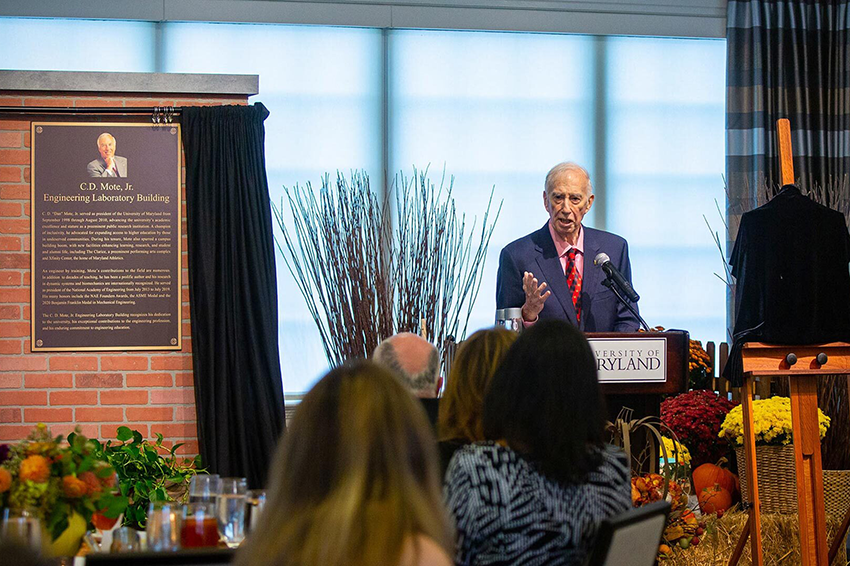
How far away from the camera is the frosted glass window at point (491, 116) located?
6.14 m

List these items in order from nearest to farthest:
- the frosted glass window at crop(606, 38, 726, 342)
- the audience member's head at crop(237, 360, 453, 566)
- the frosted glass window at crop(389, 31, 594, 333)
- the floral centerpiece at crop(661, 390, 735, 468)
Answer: the audience member's head at crop(237, 360, 453, 566) → the floral centerpiece at crop(661, 390, 735, 468) → the frosted glass window at crop(389, 31, 594, 333) → the frosted glass window at crop(606, 38, 726, 342)

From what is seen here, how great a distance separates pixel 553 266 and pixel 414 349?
1.45 metres

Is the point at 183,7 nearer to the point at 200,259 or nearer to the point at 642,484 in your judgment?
the point at 200,259

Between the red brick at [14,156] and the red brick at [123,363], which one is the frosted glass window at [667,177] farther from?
the red brick at [14,156]

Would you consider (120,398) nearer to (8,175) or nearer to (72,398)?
(72,398)

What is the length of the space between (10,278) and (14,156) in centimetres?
53

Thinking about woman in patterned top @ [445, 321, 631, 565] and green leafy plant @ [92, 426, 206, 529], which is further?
green leafy plant @ [92, 426, 206, 529]

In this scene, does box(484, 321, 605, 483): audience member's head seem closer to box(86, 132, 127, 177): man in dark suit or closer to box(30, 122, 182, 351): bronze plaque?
box(30, 122, 182, 351): bronze plaque

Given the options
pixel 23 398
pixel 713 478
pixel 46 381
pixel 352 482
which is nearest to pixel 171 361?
pixel 46 381

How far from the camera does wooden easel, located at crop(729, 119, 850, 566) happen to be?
11.3 feet

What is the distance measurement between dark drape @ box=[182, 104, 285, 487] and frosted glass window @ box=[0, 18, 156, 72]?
80.2 inches

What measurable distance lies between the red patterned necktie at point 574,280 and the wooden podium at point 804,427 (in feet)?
2.18

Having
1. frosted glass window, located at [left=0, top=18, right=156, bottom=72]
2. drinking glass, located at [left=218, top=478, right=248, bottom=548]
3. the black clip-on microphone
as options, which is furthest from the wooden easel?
frosted glass window, located at [left=0, top=18, right=156, bottom=72]

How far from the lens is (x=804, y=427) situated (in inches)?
137
